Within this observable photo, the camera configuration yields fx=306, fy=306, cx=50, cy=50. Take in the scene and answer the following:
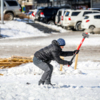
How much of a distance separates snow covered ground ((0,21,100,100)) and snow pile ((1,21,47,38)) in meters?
11.7

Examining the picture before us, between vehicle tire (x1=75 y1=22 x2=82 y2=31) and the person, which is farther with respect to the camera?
vehicle tire (x1=75 y1=22 x2=82 y2=31)

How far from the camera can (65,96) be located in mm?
6602

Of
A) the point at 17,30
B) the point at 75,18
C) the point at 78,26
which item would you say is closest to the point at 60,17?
the point at 75,18

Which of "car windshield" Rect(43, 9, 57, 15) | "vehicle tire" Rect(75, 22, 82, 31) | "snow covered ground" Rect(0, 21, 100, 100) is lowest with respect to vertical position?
"snow covered ground" Rect(0, 21, 100, 100)

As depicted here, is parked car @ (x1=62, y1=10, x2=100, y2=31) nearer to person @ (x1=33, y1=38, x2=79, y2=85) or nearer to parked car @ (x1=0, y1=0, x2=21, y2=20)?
parked car @ (x1=0, y1=0, x2=21, y2=20)

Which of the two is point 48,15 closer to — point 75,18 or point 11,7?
point 11,7

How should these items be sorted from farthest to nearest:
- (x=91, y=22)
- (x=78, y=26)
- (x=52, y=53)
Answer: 1. (x=78, y=26)
2. (x=91, y=22)
3. (x=52, y=53)

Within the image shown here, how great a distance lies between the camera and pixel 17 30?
2434 centimetres

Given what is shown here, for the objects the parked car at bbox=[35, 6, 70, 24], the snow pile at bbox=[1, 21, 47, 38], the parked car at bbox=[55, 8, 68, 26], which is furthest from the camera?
the parked car at bbox=[35, 6, 70, 24]

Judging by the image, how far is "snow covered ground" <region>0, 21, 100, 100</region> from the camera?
6.60m

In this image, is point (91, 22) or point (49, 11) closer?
point (91, 22)

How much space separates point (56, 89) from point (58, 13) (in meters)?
21.1

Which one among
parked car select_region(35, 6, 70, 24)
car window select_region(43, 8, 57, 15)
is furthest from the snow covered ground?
car window select_region(43, 8, 57, 15)

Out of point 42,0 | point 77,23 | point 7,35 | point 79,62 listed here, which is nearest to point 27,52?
point 79,62
